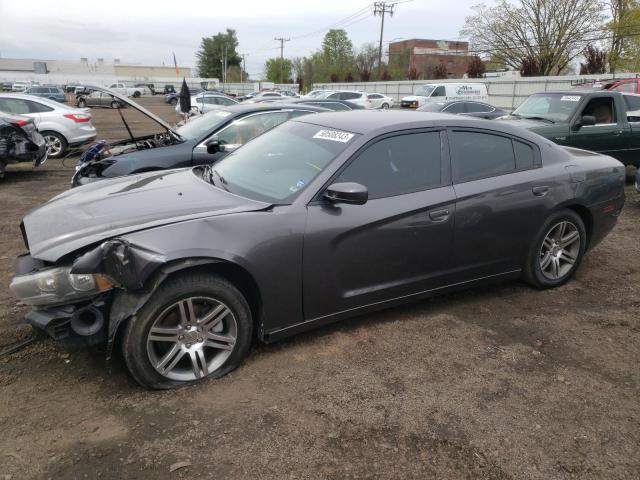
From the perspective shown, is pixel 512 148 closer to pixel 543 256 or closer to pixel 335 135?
pixel 543 256

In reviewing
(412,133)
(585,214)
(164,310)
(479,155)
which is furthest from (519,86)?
(164,310)

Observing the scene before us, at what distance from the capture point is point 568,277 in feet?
15.3

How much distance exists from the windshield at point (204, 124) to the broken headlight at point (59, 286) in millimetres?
4011

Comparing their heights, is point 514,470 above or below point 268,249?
below

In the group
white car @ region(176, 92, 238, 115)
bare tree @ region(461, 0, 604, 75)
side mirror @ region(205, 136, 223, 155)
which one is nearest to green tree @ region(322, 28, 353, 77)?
bare tree @ region(461, 0, 604, 75)

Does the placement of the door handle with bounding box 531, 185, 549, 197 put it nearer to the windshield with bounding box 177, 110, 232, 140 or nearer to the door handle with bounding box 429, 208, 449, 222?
the door handle with bounding box 429, 208, 449, 222

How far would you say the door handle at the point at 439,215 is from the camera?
359 cm

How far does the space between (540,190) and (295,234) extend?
2274mm

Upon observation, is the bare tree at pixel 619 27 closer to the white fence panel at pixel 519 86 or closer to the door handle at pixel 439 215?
the white fence panel at pixel 519 86

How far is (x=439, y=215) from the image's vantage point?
3615 mm

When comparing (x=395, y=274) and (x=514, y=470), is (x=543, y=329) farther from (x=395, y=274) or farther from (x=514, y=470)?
(x=514, y=470)

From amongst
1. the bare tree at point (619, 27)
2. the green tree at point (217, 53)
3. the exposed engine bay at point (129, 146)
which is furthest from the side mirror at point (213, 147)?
the green tree at point (217, 53)

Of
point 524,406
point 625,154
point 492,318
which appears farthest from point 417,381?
point 625,154

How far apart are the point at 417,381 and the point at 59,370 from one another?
225 centimetres
